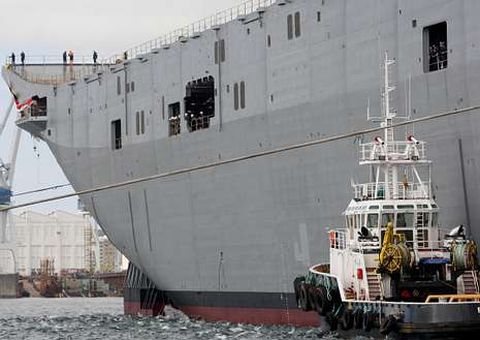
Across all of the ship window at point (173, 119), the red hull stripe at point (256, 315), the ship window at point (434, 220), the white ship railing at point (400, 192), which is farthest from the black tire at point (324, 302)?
the ship window at point (173, 119)

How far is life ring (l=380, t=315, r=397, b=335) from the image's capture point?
3186 cm

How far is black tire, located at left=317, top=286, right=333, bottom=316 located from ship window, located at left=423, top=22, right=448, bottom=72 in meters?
6.67

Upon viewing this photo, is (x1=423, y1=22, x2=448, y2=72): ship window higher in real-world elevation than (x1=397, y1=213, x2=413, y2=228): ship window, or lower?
higher

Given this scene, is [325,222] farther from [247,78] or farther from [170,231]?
[170,231]

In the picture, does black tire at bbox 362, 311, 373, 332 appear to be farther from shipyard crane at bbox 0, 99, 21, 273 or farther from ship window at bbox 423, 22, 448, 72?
shipyard crane at bbox 0, 99, 21, 273

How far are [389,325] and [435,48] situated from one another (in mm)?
9395

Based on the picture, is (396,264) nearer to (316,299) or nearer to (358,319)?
(358,319)

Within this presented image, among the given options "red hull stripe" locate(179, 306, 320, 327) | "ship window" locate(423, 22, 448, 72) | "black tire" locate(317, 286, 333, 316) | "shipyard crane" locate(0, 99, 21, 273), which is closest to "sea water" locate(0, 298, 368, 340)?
"red hull stripe" locate(179, 306, 320, 327)

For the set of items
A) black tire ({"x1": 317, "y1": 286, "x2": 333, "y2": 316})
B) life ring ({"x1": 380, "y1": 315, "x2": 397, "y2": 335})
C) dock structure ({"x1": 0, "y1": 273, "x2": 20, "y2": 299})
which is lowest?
life ring ({"x1": 380, "y1": 315, "x2": 397, "y2": 335})

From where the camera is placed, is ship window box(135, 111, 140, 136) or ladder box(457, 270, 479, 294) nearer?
ladder box(457, 270, 479, 294)

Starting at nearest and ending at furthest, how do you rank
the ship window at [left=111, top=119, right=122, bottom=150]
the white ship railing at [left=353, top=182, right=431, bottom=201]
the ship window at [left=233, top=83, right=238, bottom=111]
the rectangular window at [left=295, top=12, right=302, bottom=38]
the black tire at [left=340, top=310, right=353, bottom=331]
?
the black tire at [left=340, top=310, right=353, bottom=331]
the white ship railing at [left=353, top=182, right=431, bottom=201]
the rectangular window at [left=295, top=12, right=302, bottom=38]
the ship window at [left=233, top=83, right=238, bottom=111]
the ship window at [left=111, top=119, right=122, bottom=150]

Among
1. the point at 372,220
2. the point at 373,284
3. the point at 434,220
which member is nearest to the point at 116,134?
the point at 372,220

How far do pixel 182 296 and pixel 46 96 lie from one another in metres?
13.6

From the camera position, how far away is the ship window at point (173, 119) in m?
51.2
